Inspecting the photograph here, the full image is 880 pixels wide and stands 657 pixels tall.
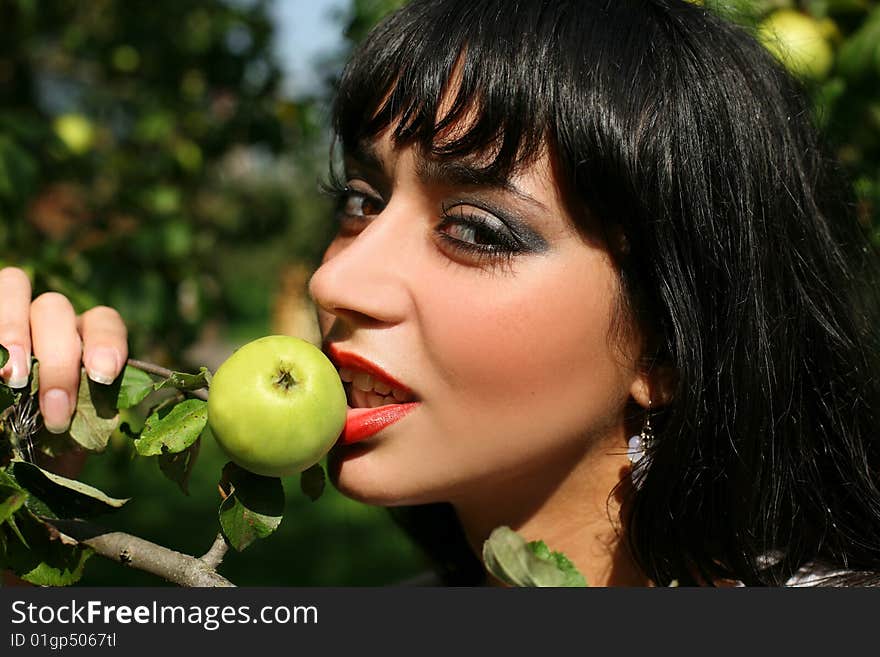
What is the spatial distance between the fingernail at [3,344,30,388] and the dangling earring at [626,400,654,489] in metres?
0.88

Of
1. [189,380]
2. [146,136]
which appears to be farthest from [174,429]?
[146,136]

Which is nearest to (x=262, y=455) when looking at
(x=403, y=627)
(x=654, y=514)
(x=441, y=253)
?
(x=403, y=627)

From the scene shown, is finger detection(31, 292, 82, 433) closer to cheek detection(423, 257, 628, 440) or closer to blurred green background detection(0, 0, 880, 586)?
blurred green background detection(0, 0, 880, 586)

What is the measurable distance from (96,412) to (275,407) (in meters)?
0.31

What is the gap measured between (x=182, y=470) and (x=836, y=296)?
1058mm

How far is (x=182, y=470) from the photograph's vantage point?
47.6 inches

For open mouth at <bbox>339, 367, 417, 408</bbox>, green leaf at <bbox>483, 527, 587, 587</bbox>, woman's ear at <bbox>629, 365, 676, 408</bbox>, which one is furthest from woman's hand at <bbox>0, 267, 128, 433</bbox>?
woman's ear at <bbox>629, 365, 676, 408</bbox>

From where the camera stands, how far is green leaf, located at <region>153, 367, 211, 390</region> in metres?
1.15

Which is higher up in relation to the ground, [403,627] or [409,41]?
[409,41]

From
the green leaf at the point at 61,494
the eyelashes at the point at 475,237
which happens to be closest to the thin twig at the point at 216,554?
→ the green leaf at the point at 61,494

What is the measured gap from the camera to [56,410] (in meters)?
1.20

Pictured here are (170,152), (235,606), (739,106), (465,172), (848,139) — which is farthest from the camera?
(170,152)

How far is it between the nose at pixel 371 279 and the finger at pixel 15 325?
0.39 meters

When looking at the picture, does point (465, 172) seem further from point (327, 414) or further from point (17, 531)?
point (17, 531)
